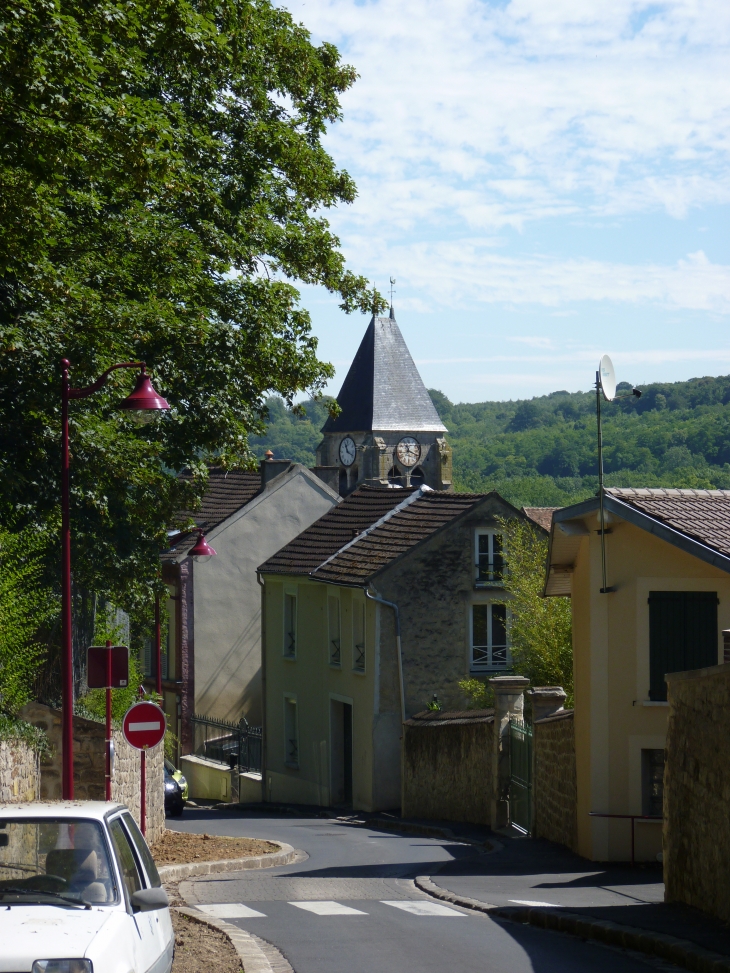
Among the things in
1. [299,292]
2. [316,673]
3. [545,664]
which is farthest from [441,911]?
[316,673]

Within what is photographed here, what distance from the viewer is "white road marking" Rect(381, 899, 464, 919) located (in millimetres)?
11820

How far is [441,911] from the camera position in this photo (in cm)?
1202

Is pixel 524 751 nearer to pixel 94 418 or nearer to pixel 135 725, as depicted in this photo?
pixel 135 725

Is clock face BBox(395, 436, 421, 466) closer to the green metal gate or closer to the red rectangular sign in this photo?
the green metal gate

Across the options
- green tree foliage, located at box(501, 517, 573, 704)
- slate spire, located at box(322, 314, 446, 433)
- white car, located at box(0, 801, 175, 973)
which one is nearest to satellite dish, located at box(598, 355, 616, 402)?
green tree foliage, located at box(501, 517, 573, 704)

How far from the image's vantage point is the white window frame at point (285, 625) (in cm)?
3416

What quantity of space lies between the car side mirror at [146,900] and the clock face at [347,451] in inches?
2928

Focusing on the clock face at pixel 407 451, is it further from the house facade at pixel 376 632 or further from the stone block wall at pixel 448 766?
the stone block wall at pixel 448 766

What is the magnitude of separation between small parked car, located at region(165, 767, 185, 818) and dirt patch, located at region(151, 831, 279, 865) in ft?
21.7

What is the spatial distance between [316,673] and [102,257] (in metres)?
18.7

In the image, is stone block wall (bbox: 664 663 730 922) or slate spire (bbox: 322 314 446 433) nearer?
stone block wall (bbox: 664 663 730 922)

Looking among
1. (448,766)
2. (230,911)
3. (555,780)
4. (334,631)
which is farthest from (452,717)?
(230,911)

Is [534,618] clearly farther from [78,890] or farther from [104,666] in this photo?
[78,890]

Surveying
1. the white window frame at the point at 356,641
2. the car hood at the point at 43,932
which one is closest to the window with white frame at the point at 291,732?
the white window frame at the point at 356,641
